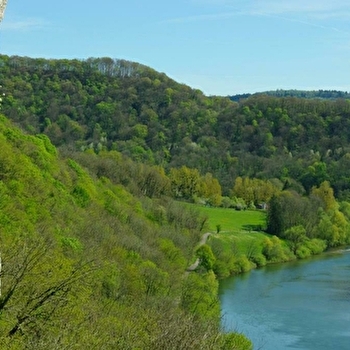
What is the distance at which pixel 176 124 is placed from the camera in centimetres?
8912

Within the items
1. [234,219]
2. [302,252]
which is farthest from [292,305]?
[234,219]

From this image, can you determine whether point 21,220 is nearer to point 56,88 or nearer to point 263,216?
point 263,216

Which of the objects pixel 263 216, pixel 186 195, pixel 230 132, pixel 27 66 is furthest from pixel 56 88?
pixel 263 216

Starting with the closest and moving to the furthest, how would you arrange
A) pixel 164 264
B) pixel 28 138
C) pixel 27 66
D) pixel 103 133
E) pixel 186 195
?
pixel 164 264
pixel 28 138
pixel 186 195
pixel 103 133
pixel 27 66

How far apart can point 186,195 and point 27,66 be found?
35462 mm

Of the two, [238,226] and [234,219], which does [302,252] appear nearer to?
[238,226]

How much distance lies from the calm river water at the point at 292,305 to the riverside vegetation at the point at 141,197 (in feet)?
5.64

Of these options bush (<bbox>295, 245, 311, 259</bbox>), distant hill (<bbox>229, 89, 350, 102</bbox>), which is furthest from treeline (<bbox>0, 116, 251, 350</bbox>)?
distant hill (<bbox>229, 89, 350, 102</bbox>)

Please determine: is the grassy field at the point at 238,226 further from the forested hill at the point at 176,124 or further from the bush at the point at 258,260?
the forested hill at the point at 176,124

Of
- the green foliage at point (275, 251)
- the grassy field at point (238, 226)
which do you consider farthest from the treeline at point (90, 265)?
the green foliage at point (275, 251)

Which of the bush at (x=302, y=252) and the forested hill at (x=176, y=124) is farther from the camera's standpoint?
the forested hill at (x=176, y=124)

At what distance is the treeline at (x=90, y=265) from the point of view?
752cm

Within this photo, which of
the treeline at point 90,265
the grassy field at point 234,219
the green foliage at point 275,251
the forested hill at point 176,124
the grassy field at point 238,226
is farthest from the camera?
the forested hill at point 176,124

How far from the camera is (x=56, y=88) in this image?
8662cm
